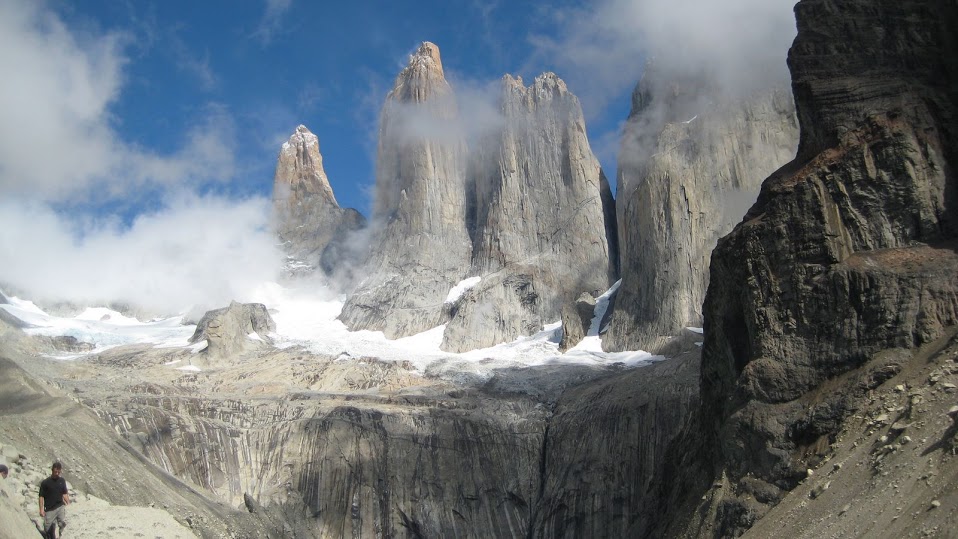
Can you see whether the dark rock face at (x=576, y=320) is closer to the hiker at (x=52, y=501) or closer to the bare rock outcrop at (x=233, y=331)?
the bare rock outcrop at (x=233, y=331)

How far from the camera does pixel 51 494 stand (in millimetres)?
20141

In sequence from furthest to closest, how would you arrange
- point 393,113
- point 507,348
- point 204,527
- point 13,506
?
point 393,113, point 507,348, point 204,527, point 13,506

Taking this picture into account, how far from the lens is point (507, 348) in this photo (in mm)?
82750

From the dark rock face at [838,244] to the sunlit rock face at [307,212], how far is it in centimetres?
8798

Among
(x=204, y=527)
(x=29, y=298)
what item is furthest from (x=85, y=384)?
(x=29, y=298)

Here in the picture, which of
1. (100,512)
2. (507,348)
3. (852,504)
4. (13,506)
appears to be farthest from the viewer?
(507,348)

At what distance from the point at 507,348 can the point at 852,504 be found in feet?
196

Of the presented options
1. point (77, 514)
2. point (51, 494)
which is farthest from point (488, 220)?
point (51, 494)

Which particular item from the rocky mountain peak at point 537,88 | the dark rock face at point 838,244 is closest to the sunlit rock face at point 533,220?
the rocky mountain peak at point 537,88

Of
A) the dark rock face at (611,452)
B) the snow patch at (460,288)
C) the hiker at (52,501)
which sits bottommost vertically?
the dark rock face at (611,452)

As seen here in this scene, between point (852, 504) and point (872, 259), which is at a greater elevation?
point (872, 259)

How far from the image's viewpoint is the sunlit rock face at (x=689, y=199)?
7331cm

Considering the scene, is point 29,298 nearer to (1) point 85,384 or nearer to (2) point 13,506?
(1) point 85,384

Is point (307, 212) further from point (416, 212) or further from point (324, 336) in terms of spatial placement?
point (324, 336)
